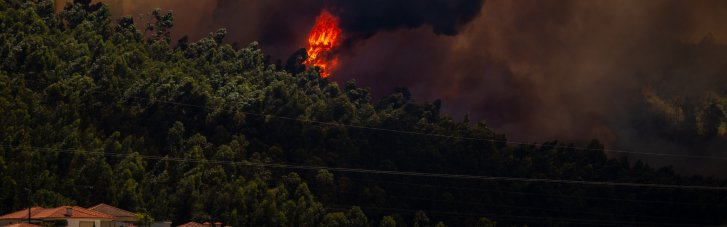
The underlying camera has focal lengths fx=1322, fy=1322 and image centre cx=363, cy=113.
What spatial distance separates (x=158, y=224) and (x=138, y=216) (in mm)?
5658

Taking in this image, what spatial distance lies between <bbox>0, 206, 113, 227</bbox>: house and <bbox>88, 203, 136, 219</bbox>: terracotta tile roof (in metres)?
15.1

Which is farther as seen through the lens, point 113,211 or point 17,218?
point 113,211

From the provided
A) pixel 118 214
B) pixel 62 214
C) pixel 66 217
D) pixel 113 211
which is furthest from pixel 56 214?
pixel 113 211

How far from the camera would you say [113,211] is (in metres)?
183

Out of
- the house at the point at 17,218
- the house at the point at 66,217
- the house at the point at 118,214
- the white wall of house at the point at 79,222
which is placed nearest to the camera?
the house at the point at 66,217

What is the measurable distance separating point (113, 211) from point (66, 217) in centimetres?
2728

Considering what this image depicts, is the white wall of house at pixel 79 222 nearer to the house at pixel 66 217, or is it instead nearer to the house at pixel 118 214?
the house at pixel 66 217

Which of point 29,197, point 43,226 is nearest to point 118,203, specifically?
point 29,197

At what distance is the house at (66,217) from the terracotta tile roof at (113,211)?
15.1 metres

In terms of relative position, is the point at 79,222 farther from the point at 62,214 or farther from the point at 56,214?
the point at 56,214

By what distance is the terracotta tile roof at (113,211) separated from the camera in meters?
180

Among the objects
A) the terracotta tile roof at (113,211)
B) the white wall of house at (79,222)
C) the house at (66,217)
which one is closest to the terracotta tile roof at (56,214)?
the house at (66,217)

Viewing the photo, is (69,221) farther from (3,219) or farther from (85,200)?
(85,200)

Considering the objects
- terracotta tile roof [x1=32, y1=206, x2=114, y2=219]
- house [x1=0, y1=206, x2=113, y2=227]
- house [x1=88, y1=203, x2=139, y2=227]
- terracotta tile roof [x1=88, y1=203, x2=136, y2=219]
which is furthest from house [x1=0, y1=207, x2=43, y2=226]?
terracotta tile roof [x1=88, y1=203, x2=136, y2=219]
